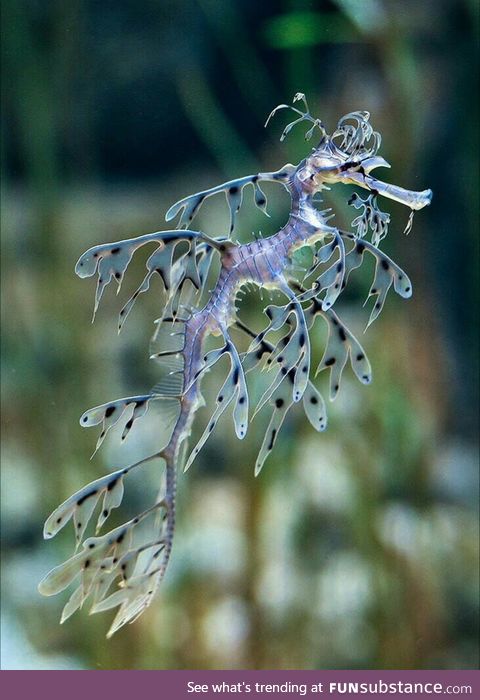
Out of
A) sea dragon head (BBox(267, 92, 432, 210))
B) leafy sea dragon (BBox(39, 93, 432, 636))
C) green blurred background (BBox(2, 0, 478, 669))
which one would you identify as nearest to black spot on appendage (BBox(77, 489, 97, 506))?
leafy sea dragon (BBox(39, 93, 432, 636))

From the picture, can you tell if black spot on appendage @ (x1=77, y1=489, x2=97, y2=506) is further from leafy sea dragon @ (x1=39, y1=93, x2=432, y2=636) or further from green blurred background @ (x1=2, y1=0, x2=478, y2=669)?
green blurred background @ (x1=2, y1=0, x2=478, y2=669)

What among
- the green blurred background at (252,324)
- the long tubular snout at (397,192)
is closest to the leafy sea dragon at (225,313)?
the long tubular snout at (397,192)

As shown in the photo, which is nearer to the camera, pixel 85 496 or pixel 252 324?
pixel 85 496

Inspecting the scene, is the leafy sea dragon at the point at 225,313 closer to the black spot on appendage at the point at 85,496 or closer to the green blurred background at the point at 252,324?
the black spot on appendage at the point at 85,496

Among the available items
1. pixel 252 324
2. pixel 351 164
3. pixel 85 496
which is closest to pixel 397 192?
pixel 351 164

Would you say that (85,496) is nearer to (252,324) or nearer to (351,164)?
(351,164)

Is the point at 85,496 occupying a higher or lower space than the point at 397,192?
lower

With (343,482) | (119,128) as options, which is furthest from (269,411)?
(119,128)
